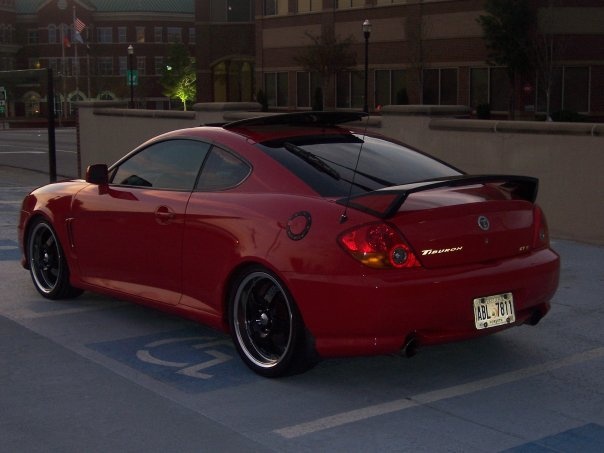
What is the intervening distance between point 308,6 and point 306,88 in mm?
4232

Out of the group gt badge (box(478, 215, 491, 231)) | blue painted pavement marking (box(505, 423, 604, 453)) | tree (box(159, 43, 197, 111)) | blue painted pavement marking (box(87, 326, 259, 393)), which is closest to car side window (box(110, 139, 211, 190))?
blue painted pavement marking (box(87, 326, 259, 393))

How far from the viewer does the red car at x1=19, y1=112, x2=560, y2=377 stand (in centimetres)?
538

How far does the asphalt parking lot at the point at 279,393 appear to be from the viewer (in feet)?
16.0

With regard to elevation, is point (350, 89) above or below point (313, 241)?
above

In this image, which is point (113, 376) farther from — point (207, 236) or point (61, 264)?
point (61, 264)

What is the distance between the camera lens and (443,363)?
6.26m

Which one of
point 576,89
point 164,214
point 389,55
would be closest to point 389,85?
point 389,55

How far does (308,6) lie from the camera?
165ft

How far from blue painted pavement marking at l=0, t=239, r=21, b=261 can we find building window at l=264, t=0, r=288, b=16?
139 ft

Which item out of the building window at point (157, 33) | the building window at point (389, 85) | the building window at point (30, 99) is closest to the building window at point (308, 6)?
the building window at point (389, 85)

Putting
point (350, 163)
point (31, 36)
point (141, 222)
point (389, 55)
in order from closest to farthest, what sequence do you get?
point (350, 163)
point (141, 222)
point (389, 55)
point (31, 36)

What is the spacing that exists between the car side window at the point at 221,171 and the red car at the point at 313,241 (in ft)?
0.03

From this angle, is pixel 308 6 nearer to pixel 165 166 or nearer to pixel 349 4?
pixel 349 4

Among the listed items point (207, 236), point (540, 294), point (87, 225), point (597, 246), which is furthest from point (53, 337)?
point (597, 246)
